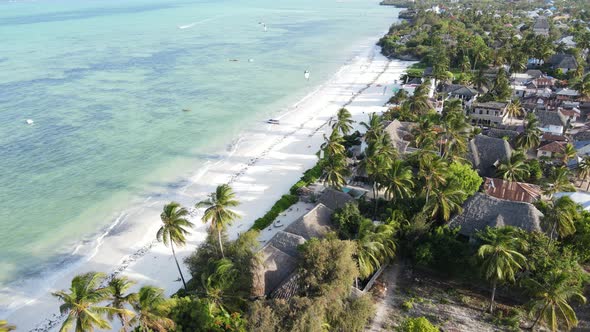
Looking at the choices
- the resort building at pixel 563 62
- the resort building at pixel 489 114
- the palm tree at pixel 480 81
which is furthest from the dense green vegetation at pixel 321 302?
the resort building at pixel 563 62

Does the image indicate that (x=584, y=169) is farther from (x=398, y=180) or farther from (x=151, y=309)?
(x=151, y=309)

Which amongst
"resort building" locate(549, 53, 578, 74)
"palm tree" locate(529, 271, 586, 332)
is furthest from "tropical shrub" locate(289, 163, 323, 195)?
"resort building" locate(549, 53, 578, 74)

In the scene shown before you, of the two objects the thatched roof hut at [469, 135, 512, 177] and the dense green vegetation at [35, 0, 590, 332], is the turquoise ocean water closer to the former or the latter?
the dense green vegetation at [35, 0, 590, 332]

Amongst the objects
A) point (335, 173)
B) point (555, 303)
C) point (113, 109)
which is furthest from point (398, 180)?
point (113, 109)

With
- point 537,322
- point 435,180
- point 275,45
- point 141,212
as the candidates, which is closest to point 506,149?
point 435,180

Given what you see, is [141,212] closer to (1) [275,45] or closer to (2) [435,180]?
(2) [435,180]

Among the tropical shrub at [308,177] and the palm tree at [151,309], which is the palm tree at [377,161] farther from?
the palm tree at [151,309]
